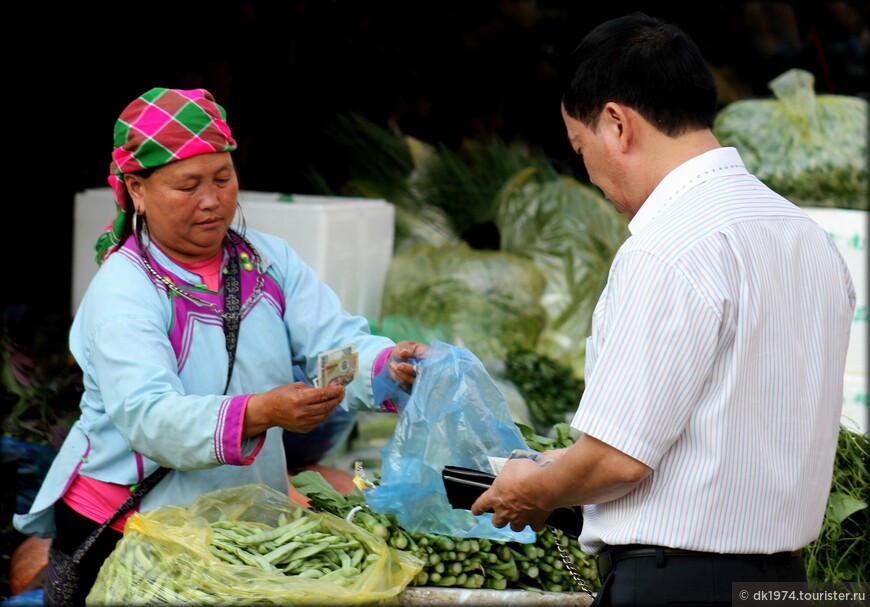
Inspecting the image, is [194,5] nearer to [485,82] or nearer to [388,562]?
[485,82]

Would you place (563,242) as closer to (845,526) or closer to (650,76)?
(845,526)

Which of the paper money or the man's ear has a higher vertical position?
the man's ear

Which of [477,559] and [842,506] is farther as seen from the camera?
[842,506]

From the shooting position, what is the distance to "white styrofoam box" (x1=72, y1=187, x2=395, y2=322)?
3.93 metres

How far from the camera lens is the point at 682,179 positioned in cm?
166

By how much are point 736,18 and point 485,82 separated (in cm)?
154

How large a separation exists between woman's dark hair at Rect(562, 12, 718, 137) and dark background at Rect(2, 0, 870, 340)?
11.0 feet

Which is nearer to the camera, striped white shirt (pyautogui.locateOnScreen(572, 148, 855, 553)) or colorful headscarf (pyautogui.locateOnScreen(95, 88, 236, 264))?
striped white shirt (pyautogui.locateOnScreen(572, 148, 855, 553))

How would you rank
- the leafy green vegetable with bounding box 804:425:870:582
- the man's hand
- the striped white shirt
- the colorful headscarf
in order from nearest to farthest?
the striped white shirt → the man's hand → the colorful headscarf → the leafy green vegetable with bounding box 804:425:870:582

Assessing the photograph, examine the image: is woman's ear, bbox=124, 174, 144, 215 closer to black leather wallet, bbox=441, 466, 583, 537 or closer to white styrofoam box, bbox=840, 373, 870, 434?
black leather wallet, bbox=441, 466, 583, 537

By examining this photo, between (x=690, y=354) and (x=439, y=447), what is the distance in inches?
35.4

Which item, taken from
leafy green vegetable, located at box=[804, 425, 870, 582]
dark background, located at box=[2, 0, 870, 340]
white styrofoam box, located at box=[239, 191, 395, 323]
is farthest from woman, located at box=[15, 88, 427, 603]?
dark background, located at box=[2, 0, 870, 340]

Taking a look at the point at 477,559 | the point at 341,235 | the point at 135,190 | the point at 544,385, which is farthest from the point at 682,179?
the point at 544,385

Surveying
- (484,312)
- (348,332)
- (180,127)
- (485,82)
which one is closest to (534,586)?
Result: (348,332)
